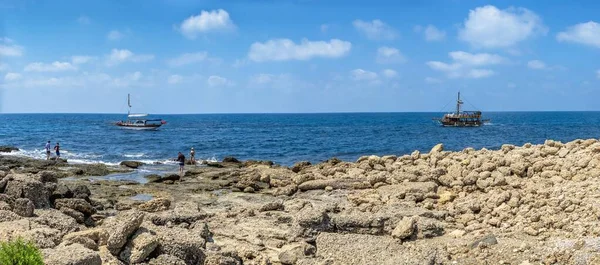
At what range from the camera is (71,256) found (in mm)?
9234

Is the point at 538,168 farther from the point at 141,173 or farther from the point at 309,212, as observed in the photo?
the point at 141,173

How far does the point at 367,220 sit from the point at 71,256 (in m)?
7.77

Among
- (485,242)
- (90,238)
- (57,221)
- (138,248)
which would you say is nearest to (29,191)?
(57,221)

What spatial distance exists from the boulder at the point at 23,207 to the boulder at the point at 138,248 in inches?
149

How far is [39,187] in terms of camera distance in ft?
49.0

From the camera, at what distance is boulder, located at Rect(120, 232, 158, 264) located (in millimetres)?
10647

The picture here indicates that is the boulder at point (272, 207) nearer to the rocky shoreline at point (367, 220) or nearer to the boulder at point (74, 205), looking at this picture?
the rocky shoreline at point (367, 220)

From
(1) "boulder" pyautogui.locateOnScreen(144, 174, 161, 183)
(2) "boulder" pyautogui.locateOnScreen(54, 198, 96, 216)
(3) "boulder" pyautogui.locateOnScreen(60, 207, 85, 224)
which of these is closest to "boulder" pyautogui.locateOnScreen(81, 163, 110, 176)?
(1) "boulder" pyautogui.locateOnScreen(144, 174, 161, 183)

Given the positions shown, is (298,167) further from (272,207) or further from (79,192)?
(79,192)

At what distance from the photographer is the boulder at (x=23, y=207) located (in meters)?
12.9

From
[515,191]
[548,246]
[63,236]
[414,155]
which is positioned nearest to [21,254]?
[63,236]

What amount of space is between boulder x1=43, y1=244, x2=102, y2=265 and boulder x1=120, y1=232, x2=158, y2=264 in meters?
1.05

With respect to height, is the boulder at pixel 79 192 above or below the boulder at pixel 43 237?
below

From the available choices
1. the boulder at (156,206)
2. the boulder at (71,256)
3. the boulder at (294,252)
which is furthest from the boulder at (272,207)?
the boulder at (71,256)
